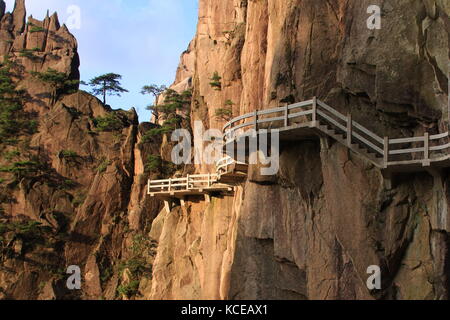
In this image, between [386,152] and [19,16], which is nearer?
[386,152]

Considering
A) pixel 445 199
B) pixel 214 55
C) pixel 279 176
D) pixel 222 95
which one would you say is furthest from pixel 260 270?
pixel 214 55

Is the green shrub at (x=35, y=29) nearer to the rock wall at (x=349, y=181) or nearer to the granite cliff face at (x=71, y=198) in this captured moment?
the granite cliff face at (x=71, y=198)

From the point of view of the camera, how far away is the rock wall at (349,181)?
20.2m

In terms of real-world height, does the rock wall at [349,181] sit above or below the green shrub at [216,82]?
below

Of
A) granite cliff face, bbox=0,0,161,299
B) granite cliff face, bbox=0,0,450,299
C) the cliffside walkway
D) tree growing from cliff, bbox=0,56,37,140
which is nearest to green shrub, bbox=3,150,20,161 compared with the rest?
granite cliff face, bbox=0,0,161,299

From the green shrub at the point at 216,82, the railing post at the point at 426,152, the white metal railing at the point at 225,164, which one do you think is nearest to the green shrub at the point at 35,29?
the green shrub at the point at 216,82

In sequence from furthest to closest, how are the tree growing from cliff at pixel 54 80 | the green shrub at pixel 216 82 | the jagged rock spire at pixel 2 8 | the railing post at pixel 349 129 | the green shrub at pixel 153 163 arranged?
1. the jagged rock spire at pixel 2 8
2. the tree growing from cliff at pixel 54 80
3. the green shrub at pixel 153 163
4. the green shrub at pixel 216 82
5. the railing post at pixel 349 129

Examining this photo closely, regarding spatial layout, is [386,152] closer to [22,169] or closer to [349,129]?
[349,129]

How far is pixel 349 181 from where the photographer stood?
2122cm

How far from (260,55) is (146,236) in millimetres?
22735

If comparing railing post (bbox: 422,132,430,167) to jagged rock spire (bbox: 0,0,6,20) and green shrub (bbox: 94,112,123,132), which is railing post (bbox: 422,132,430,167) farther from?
jagged rock spire (bbox: 0,0,6,20)

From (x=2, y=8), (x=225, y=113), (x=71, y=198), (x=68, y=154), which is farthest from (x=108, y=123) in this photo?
(x=2, y=8)
